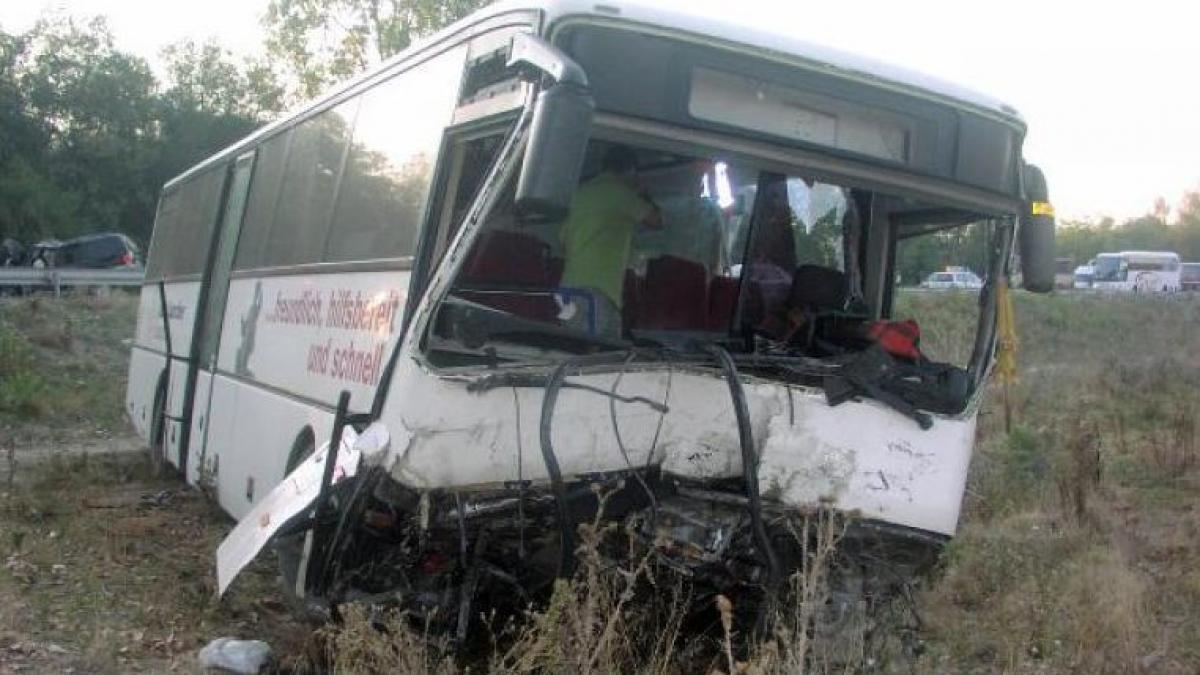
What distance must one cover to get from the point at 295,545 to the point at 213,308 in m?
4.28

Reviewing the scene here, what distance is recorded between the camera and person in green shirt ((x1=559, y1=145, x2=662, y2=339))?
581 cm

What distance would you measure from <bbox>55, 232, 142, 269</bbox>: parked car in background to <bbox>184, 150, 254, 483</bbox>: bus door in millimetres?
25091

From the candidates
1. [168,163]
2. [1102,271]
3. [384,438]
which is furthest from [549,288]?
[1102,271]

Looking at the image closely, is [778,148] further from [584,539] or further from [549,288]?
[584,539]

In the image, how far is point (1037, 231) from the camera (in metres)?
5.77

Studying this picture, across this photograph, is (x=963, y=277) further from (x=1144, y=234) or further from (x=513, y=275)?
(x=1144, y=234)

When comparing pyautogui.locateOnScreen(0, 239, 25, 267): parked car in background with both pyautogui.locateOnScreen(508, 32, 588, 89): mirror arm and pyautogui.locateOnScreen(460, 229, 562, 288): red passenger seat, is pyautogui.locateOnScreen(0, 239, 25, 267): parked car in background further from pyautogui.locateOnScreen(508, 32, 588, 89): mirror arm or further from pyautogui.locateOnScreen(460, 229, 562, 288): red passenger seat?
pyautogui.locateOnScreen(508, 32, 588, 89): mirror arm

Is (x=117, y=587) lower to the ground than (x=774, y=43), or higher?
lower

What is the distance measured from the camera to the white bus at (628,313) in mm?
4758

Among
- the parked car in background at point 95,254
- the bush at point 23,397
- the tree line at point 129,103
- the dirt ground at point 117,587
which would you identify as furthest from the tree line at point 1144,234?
the dirt ground at point 117,587

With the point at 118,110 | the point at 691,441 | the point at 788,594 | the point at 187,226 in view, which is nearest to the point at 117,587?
the point at 691,441

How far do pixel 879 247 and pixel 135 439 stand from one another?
11585 mm

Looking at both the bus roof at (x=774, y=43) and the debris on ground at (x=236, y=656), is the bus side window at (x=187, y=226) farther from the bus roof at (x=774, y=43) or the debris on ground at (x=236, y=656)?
the bus roof at (x=774, y=43)

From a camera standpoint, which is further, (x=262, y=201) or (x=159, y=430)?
(x=159, y=430)
